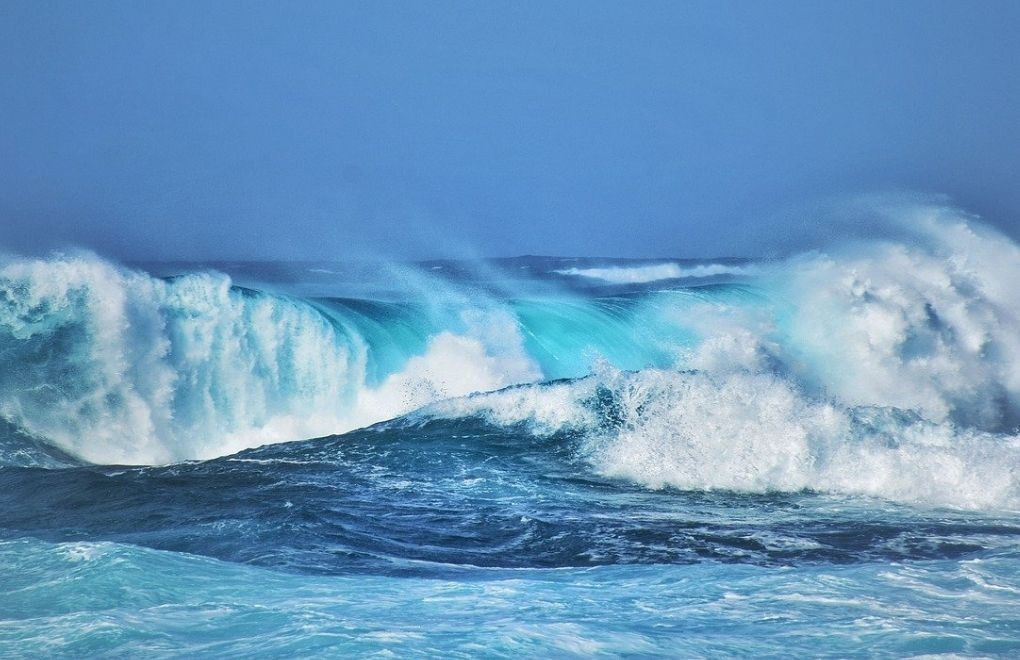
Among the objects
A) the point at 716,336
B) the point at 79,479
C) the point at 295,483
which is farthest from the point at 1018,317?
the point at 79,479

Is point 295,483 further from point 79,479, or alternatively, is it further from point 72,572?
point 72,572

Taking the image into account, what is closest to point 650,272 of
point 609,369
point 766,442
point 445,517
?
point 609,369

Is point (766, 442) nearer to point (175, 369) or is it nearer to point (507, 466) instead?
point (507, 466)

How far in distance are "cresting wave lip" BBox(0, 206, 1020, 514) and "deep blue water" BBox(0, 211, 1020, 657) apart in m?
0.05

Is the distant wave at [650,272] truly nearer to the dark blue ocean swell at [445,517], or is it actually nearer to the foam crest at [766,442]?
the foam crest at [766,442]

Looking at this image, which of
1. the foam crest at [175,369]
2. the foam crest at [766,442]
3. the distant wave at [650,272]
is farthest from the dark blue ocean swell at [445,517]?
the distant wave at [650,272]

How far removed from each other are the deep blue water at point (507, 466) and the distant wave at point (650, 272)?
3.80 meters

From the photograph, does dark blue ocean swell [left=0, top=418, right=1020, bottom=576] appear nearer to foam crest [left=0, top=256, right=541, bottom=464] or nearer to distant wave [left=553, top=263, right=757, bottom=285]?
foam crest [left=0, top=256, right=541, bottom=464]

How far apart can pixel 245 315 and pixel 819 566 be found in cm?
963

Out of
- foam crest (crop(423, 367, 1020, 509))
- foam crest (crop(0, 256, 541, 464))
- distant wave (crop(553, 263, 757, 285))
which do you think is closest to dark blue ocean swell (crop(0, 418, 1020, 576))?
foam crest (crop(423, 367, 1020, 509))

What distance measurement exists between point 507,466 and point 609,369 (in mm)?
2633

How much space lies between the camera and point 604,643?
476 centimetres

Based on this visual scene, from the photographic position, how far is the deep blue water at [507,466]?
515 centimetres

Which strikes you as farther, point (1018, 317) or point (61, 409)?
point (1018, 317)
